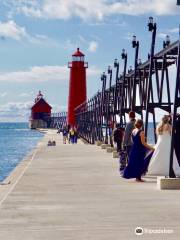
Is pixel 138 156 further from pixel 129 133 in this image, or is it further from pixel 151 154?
pixel 129 133

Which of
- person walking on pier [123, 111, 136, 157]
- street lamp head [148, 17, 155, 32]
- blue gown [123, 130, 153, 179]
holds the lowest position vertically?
blue gown [123, 130, 153, 179]

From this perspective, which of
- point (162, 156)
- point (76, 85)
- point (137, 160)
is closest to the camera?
point (162, 156)

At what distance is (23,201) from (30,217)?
84.6 inches

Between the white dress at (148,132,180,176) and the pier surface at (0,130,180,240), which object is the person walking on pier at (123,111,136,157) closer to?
the pier surface at (0,130,180,240)

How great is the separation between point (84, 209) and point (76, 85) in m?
82.5

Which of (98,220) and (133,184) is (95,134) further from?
(98,220)

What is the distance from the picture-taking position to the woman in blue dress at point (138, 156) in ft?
54.3

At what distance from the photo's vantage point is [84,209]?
37.0ft

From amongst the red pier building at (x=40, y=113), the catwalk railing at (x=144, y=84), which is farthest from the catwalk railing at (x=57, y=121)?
the catwalk railing at (x=144, y=84)

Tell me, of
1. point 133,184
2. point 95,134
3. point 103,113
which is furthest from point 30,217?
point 95,134

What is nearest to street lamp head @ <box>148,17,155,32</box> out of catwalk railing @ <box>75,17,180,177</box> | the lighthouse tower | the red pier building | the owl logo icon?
catwalk railing @ <box>75,17,180,177</box>

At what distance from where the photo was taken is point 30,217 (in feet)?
34.0

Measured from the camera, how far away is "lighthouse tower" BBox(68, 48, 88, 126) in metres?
93.6

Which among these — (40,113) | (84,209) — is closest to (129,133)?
(84,209)
